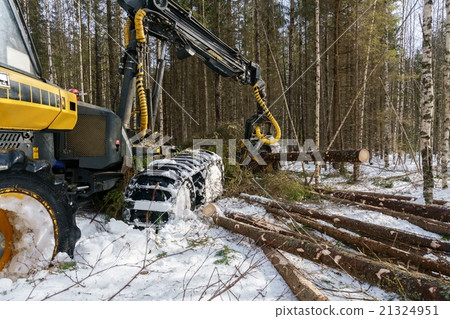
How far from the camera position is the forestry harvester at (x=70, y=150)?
2.33 m

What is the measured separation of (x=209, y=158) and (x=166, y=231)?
2.13m

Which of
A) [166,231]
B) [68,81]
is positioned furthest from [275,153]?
[68,81]

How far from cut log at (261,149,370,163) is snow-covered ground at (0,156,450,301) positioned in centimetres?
388

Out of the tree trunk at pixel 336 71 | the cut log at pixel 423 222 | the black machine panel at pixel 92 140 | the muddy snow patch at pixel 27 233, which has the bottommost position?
the cut log at pixel 423 222

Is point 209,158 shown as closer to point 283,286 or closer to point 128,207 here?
point 128,207

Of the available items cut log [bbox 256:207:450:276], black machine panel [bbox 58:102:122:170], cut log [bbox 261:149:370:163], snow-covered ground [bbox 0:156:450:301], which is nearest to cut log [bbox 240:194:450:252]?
cut log [bbox 256:207:450:276]

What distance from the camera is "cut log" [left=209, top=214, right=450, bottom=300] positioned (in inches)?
80.7

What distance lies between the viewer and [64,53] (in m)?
20.1

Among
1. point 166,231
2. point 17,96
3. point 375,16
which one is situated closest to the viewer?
point 17,96

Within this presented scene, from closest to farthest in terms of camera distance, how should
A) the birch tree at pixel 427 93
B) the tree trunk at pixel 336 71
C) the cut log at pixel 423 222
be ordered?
the cut log at pixel 423 222, the birch tree at pixel 427 93, the tree trunk at pixel 336 71

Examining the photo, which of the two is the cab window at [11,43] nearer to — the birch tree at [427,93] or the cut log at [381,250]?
the cut log at [381,250]

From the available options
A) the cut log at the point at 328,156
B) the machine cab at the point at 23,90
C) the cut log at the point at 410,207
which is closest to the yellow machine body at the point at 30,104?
the machine cab at the point at 23,90

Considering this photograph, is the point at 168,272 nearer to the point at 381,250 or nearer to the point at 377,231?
the point at 381,250

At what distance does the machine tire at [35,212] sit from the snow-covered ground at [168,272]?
0.16 metres
